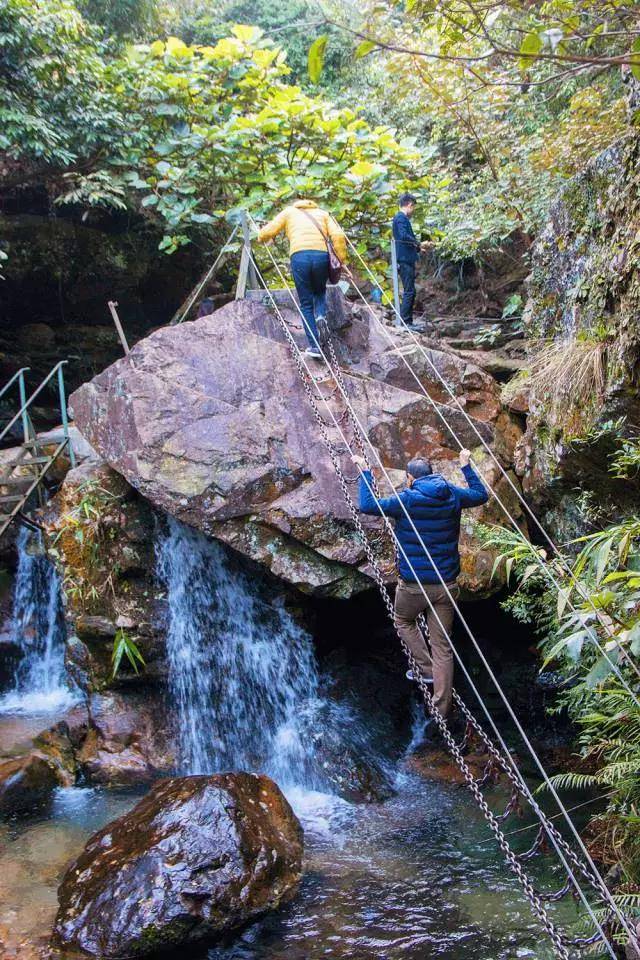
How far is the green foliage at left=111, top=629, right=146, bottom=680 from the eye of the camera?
724 cm

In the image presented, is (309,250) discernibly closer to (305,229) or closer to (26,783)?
(305,229)

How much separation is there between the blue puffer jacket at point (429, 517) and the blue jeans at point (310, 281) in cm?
250

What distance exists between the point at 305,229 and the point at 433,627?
4.29 metres

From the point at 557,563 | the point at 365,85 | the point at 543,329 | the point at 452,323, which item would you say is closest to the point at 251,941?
the point at 557,563

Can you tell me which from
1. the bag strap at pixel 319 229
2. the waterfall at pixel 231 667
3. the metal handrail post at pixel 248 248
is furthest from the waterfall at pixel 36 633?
the bag strap at pixel 319 229

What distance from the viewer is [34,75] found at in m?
10.1

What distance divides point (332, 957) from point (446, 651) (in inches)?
95.4

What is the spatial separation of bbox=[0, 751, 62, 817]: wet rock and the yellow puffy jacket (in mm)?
5623

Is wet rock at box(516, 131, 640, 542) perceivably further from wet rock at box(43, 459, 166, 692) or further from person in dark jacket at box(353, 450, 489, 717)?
wet rock at box(43, 459, 166, 692)

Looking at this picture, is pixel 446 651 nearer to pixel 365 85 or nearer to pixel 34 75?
pixel 34 75

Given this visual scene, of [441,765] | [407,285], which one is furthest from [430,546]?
[407,285]

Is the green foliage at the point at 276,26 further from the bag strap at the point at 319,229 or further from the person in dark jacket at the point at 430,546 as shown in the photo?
the person in dark jacket at the point at 430,546

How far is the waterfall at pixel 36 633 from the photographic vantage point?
8.78 metres

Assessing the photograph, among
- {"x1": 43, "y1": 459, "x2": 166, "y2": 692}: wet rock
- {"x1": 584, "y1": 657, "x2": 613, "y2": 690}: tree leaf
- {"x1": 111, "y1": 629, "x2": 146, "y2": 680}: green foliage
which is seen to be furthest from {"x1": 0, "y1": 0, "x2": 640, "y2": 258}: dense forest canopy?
{"x1": 584, "y1": 657, "x2": 613, "y2": 690}: tree leaf
